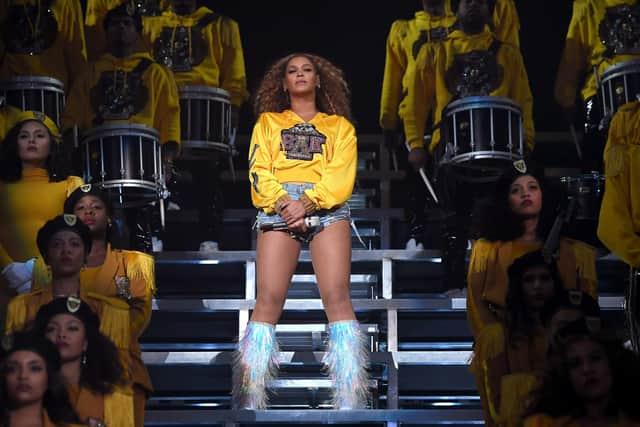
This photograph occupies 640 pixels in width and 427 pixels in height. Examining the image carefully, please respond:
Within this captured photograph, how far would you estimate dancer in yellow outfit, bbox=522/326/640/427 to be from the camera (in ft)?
17.1

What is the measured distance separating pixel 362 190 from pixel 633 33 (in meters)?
1.83

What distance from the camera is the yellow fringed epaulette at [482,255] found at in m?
6.39

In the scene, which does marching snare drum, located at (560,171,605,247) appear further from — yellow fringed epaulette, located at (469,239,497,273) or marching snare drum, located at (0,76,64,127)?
marching snare drum, located at (0,76,64,127)

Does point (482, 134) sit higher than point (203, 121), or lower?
lower

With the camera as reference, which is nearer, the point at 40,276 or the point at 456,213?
the point at 40,276

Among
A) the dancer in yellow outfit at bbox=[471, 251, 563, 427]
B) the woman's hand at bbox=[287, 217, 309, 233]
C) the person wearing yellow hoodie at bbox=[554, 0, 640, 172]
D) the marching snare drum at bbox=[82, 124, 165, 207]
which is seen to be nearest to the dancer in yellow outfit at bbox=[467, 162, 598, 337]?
the dancer in yellow outfit at bbox=[471, 251, 563, 427]

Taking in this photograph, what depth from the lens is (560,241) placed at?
6430 millimetres

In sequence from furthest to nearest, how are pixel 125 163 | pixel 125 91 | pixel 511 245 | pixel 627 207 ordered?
pixel 125 91 < pixel 125 163 < pixel 511 245 < pixel 627 207

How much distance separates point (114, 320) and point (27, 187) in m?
0.97

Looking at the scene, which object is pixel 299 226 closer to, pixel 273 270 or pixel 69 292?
pixel 273 270

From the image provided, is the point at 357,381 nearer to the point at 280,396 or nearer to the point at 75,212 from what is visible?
the point at 280,396

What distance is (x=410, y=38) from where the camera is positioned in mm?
8508

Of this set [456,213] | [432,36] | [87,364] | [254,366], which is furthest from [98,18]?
[87,364]

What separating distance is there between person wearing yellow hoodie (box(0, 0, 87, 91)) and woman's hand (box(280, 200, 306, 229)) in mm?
2111
